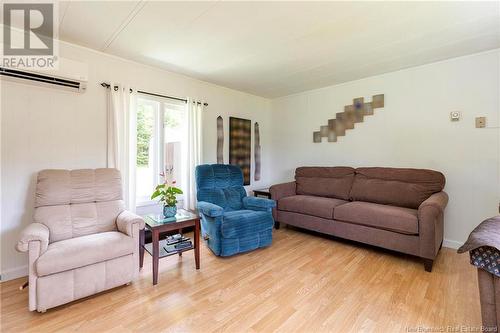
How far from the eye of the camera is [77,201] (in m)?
2.25

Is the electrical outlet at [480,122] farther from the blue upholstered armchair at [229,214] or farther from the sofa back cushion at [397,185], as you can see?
the blue upholstered armchair at [229,214]

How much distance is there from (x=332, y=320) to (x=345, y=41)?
2533 mm

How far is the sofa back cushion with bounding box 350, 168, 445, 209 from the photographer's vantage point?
275cm

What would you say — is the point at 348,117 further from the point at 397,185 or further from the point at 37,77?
the point at 37,77

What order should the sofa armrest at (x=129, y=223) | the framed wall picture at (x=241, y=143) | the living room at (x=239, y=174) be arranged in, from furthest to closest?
the framed wall picture at (x=241, y=143)
the sofa armrest at (x=129, y=223)
the living room at (x=239, y=174)

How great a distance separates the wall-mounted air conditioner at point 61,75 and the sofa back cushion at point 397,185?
3609 millimetres

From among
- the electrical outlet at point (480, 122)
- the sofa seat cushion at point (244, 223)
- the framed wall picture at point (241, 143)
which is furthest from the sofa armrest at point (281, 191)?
the electrical outlet at point (480, 122)

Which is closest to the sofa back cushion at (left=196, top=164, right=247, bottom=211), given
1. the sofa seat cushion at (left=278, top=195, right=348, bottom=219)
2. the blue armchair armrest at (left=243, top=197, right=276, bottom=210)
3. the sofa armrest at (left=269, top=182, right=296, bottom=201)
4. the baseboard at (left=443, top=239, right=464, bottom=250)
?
the blue armchair armrest at (left=243, top=197, right=276, bottom=210)

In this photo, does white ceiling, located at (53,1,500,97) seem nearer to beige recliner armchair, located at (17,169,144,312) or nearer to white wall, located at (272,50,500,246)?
white wall, located at (272,50,500,246)

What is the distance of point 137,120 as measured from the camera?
3.02 meters

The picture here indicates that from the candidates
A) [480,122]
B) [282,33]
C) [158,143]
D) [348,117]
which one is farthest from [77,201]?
[480,122]

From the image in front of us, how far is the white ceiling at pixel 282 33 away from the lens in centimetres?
188

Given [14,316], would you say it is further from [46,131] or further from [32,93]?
[32,93]

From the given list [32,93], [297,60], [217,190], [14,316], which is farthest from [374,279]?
[32,93]
